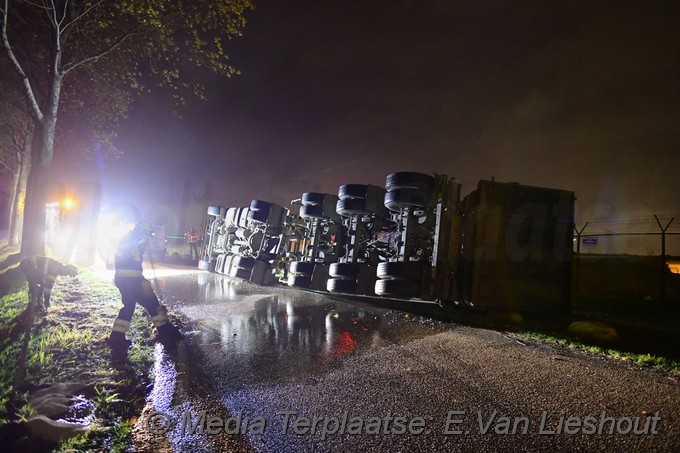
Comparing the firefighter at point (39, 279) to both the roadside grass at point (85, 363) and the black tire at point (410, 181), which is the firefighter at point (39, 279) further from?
the black tire at point (410, 181)

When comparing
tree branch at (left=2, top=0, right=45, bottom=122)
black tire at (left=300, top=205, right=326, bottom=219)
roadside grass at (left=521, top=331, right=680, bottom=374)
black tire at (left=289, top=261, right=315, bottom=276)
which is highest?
tree branch at (left=2, top=0, right=45, bottom=122)

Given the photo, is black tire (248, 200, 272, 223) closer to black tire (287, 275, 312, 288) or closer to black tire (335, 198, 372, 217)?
black tire (287, 275, 312, 288)

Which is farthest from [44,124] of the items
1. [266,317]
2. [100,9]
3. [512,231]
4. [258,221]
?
[512,231]

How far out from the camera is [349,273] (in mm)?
6895

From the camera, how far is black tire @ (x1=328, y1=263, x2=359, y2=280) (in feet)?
22.5

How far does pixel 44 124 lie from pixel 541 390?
10.5 m

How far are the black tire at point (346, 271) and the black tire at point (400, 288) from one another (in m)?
1.10

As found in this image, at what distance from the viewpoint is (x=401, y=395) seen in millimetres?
2986

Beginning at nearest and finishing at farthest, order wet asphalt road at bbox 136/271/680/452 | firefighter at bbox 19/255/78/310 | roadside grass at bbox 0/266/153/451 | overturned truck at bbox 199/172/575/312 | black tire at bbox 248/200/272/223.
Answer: wet asphalt road at bbox 136/271/680/452, roadside grass at bbox 0/266/153/451, overturned truck at bbox 199/172/575/312, firefighter at bbox 19/255/78/310, black tire at bbox 248/200/272/223

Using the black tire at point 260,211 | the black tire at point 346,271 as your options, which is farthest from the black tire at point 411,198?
the black tire at point 260,211

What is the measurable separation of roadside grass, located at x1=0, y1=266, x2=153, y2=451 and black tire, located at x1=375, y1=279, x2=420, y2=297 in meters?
3.50

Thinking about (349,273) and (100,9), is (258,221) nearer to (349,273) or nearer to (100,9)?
(349,273)

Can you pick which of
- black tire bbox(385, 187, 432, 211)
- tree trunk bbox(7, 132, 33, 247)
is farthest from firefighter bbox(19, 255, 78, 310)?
tree trunk bbox(7, 132, 33, 247)

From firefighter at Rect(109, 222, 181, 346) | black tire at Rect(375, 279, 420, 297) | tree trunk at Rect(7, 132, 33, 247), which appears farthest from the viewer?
tree trunk at Rect(7, 132, 33, 247)
